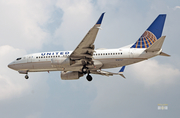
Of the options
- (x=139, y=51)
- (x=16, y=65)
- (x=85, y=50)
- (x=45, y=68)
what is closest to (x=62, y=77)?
(x=45, y=68)

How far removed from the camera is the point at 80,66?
33.4 m

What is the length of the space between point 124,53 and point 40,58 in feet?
34.6

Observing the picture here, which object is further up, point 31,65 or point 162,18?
point 162,18

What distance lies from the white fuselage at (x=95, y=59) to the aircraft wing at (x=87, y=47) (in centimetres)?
105

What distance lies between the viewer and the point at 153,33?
119 ft

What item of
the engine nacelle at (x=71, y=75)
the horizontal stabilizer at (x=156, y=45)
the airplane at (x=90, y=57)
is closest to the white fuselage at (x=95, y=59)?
the airplane at (x=90, y=57)

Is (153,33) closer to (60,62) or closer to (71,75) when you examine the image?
(71,75)

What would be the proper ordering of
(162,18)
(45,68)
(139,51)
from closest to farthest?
1. (139,51)
2. (45,68)
3. (162,18)

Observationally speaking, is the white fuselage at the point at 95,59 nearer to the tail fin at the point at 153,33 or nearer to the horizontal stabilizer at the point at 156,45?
the horizontal stabilizer at the point at 156,45

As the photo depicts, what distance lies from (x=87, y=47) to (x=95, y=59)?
396 centimetres

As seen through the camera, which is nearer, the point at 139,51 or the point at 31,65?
the point at 139,51

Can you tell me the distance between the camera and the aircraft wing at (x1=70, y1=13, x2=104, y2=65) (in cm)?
2654

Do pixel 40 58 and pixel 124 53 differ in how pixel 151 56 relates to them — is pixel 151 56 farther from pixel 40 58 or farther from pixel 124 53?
pixel 40 58

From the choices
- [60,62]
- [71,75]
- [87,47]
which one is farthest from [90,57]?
[71,75]
